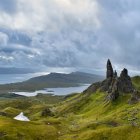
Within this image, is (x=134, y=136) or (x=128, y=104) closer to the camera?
(x=134, y=136)

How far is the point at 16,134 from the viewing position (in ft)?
383

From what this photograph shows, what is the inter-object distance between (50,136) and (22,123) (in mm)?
16109

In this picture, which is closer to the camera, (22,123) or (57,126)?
(22,123)

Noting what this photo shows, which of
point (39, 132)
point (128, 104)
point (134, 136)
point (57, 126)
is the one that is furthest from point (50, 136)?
point (128, 104)

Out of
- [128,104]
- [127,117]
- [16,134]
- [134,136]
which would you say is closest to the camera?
[134,136]

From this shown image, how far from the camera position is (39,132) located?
126875mm

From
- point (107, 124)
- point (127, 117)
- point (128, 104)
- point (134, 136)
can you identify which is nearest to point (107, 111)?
point (128, 104)

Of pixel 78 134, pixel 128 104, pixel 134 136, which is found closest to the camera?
pixel 134 136

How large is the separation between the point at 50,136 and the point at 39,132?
511cm

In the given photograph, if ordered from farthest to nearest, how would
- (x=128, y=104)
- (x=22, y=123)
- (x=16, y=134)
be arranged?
(x=128, y=104)
(x=22, y=123)
(x=16, y=134)

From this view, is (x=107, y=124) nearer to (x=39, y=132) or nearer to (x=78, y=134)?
(x=78, y=134)

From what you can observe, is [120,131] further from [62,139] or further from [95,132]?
[62,139]

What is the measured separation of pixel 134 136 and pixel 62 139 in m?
27.0

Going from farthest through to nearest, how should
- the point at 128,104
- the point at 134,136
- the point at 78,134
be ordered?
the point at 128,104, the point at 78,134, the point at 134,136
